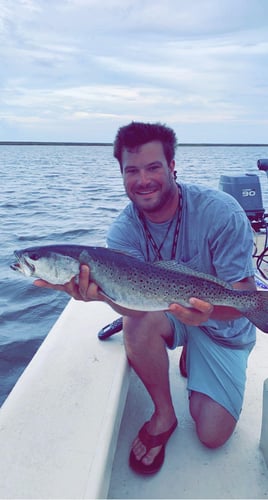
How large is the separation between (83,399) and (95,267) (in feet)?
3.02

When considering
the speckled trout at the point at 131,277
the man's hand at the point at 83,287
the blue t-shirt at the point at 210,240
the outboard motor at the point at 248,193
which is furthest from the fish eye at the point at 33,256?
the outboard motor at the point at 248,193

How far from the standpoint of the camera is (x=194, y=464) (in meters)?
2.98

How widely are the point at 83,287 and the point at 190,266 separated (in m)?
0.81

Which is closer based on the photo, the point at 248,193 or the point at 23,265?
the point at 23,265

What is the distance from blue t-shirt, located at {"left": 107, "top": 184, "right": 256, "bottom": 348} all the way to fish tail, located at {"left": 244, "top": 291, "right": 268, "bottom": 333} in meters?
0.36

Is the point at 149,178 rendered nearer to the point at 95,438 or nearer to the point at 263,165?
the point at 95,438

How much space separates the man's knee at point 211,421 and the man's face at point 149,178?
1.54 m

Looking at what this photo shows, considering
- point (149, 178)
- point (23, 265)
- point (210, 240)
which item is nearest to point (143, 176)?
point (149, 178)

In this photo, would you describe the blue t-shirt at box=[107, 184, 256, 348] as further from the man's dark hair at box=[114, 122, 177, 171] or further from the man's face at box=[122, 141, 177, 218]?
→ the man's dark hair at box=[114, 122, 177, 171]

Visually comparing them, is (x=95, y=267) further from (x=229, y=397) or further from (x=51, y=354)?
(x=229, y=397)

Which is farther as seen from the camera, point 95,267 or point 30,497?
point 95,267

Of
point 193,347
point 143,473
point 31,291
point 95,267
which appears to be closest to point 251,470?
point 143,473

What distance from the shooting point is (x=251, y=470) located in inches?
114

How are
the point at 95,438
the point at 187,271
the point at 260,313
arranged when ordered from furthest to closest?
the point at 187,271, the point at 260,313, the point at 95,438
